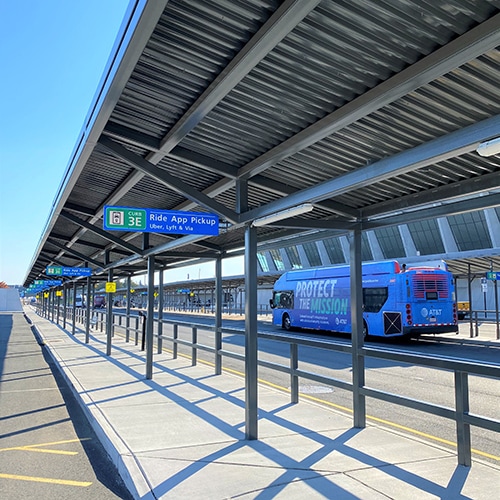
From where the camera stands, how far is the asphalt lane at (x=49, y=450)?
465cm

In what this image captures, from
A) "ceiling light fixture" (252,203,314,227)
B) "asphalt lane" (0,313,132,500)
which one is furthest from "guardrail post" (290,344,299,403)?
"asphalt lane" (0,313,132,500)

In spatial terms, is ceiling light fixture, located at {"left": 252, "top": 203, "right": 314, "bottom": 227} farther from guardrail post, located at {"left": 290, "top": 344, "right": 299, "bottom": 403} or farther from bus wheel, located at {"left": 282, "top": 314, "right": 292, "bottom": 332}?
bus wheel, located at {"left": 282, "top": 314, "right": 292, "bottom": 332}

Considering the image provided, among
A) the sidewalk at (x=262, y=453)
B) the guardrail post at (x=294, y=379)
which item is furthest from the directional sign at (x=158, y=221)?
the sidewalk at (x=262, y=453)

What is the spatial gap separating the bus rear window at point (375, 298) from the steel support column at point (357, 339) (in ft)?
48.1

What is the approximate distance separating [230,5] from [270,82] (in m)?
1.03

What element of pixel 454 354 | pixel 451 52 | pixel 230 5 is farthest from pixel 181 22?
pixel 454 354

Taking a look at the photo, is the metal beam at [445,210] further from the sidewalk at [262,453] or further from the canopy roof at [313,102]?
the sidewalk at [262,453]

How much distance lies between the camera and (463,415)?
477cm

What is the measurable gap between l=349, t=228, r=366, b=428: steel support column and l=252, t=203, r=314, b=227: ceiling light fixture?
3.89ft

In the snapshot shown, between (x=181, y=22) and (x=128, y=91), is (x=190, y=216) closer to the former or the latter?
(x=128, y=91)

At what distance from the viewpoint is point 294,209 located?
552cm

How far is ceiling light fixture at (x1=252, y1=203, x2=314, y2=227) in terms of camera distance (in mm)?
5402

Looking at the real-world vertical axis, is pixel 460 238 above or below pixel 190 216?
above

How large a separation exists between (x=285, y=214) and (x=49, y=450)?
3.93 m
